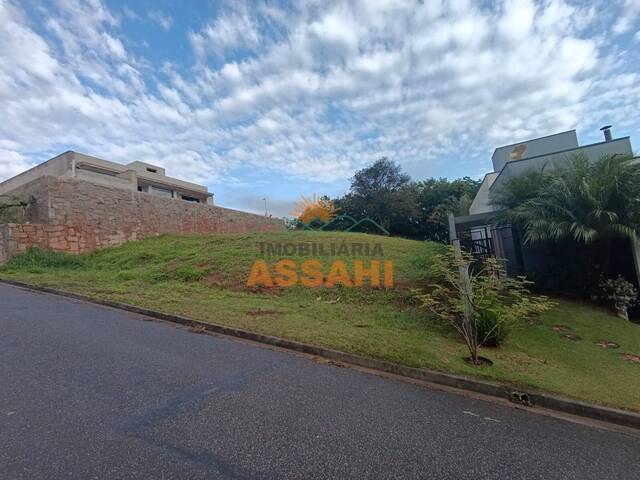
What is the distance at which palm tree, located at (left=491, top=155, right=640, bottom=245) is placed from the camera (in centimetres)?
675

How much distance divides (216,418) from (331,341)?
84.6 inches

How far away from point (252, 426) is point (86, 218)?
1362cm

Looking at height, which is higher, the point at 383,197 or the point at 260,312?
the point at 383,197

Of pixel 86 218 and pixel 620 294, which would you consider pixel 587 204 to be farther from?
pixel 86 218

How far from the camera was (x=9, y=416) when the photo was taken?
7.68ft

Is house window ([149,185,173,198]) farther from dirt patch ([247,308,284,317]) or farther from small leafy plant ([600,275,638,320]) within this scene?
small leafy plant ([600,275,638,320])

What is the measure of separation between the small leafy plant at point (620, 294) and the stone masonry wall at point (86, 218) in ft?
54.0

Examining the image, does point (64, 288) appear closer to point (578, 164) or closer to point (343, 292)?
point (343, 292)

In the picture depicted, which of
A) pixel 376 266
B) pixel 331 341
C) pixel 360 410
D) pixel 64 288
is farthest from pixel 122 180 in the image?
pixel 360 410

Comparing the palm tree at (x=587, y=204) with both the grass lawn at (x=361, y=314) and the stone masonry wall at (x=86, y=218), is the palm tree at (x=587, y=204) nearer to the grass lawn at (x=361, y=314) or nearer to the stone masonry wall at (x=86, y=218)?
the grass lawn at (x=361, y=314)

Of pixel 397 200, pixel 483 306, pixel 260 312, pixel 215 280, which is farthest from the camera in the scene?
pixel 397 200

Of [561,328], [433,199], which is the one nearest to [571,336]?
[561,328]

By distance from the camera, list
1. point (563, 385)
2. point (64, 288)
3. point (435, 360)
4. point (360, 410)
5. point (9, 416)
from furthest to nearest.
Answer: point (64, 288), point (435, 360), point (563, 385), point (360, 410), point (9, 416)

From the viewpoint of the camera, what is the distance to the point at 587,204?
6957mm
